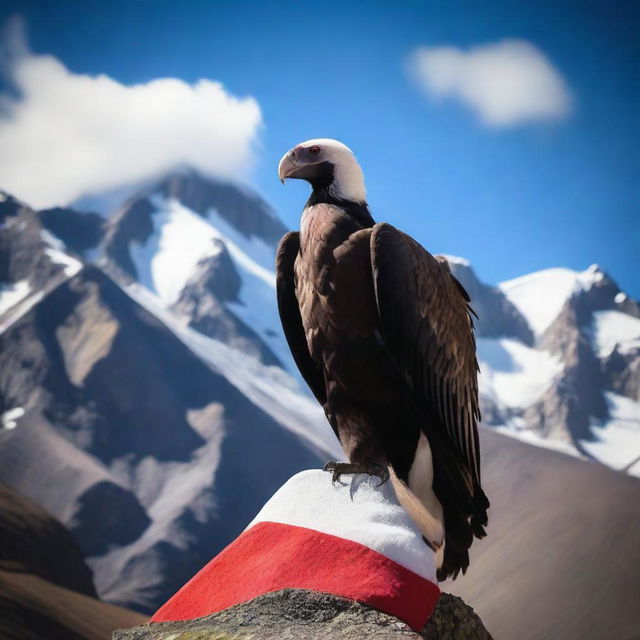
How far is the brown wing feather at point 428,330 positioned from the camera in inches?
153

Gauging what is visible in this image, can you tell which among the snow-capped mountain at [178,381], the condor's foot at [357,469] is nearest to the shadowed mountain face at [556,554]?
the snow-capped mountain at [178,381]

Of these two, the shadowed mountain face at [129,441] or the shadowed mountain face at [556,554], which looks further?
the shadowed mountain face at [129,441]

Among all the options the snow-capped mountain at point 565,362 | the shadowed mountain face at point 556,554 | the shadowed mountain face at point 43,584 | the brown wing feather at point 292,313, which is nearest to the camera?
the brown wing feather at point 292,313

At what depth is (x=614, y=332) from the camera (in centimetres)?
7525

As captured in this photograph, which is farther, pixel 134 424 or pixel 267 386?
pixel 267 386

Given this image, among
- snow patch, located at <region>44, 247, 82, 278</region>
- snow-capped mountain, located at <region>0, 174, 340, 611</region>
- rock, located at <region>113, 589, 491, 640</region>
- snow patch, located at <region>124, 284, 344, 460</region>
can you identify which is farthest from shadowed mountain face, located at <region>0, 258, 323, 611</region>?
rock, located at <region>113, 589, 491, 640</region>

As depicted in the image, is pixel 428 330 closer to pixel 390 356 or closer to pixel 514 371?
pixel 390 356

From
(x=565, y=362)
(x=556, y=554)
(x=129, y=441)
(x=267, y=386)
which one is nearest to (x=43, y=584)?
(x=556, y=554)

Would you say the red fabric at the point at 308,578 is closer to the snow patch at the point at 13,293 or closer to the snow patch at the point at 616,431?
the snow patch at the point at 616,431

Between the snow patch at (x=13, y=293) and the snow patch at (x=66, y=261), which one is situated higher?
the snow patch at (x=66, y=261)

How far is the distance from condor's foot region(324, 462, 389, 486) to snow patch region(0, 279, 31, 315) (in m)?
69.2

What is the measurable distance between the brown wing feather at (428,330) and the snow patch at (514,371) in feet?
258

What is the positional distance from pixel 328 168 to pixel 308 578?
207 cm

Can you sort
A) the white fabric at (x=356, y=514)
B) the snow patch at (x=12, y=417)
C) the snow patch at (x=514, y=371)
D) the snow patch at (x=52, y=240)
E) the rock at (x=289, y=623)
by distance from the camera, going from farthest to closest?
the snow patch at (x=514, y=371), the snow patch at (x=52, y=240), the snow patch at (x=12, y=417), the white fabric at (x=356, y=514), the rock at (x=289, y=623)
